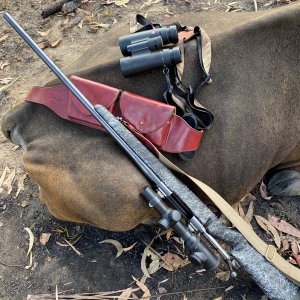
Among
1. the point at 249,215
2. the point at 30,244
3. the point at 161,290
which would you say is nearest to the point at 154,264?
the point at 161,290

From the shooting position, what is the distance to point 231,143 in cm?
372

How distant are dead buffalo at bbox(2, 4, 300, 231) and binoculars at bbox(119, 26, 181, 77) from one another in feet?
0.57

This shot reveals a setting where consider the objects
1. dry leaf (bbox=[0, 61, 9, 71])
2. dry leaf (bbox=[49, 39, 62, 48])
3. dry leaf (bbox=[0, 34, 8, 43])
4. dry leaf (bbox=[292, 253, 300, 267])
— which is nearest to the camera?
dry leaf (bbox=[292, 253, 300, 267])

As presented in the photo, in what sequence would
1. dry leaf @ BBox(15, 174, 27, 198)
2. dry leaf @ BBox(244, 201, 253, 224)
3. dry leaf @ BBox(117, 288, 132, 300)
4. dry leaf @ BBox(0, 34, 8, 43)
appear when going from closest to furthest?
dry leaf @ BBox(117, 288, 132, 300), dry leaf @ BBox(244, 201, 253, 224), dry leaf @ BBox(15, 174, 27, 198), dry leaf @ BBox(0, 34, 8, 43)

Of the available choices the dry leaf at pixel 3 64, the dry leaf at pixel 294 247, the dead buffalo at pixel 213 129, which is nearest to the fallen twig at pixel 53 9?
the dry leaf at pixel 3 64

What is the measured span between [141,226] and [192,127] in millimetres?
1270

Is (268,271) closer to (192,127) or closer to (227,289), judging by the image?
(227,289)

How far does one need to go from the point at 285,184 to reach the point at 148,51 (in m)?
1.89

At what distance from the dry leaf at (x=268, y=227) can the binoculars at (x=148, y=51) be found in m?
1.76

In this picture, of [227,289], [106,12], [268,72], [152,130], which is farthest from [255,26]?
[106,12]

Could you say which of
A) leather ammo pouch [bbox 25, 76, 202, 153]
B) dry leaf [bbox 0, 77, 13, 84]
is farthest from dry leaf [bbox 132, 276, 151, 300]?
dry leaf [bbox 0, 77, 13, 84]

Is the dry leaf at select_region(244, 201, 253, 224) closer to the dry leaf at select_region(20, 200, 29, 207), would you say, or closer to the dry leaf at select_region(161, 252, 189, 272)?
the dry leaf at select_region(161, 252, 189, 272)

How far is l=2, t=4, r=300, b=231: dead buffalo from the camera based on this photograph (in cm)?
344

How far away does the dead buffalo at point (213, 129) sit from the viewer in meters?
3.44
